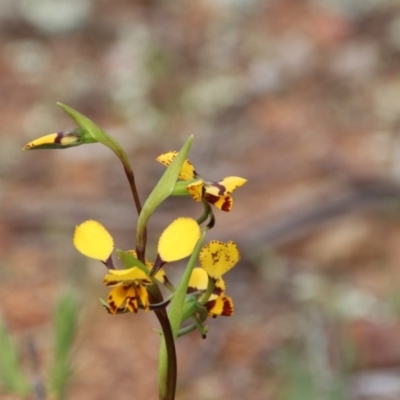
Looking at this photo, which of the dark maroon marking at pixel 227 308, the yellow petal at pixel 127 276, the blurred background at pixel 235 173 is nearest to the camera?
the yellow petal at pixel 127 276

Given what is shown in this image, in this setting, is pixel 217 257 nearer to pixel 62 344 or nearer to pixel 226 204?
pixel 226 204

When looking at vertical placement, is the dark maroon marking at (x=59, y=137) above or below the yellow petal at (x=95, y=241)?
above

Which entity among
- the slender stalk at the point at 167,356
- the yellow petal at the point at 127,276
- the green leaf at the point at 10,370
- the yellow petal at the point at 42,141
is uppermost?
the yellow petal at the point at 42,141

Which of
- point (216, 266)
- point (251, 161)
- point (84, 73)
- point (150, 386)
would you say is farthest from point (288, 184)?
point (216, 266)

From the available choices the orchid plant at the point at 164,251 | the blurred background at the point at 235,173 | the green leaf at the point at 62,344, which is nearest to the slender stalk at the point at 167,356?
the orchid plant at the point at 164,251

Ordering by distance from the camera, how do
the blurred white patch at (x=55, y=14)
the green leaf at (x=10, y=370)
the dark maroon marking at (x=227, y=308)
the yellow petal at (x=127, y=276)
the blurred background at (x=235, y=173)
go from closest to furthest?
the yellow petal at (x=127, y=276) → the dark maroon marking at (x=227, y=308) → the green leaf at (x=10, y=370) → the blurred background at (x=235, y=173) → the blurred white patch at (x=55, y=14)

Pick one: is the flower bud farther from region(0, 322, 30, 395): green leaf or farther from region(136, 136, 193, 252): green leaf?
region(0, 322, 30, 395): green leaf

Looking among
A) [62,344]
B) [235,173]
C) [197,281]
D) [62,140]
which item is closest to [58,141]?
[62,140]

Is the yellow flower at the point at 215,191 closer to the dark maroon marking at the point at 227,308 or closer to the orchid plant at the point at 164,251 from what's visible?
the orchid plant at the point at 164,251

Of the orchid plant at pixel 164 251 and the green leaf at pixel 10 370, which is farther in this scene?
the green leaf at pixel 10 370
